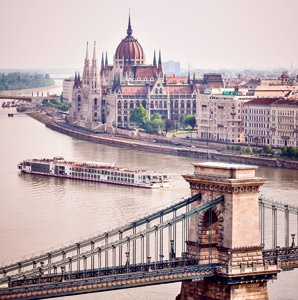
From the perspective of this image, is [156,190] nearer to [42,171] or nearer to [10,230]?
[42,171]

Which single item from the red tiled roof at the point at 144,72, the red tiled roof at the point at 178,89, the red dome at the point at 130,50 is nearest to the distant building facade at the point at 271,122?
the red tiled roof at the point at 178,89

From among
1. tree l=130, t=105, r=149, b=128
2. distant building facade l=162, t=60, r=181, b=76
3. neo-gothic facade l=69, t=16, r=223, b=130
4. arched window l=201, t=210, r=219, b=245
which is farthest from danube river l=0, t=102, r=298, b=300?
distant building facade l=162, t=60, r=181, b=76

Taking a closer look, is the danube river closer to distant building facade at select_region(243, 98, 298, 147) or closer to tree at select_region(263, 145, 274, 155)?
tree at select_region(263, 145, 274, 155)

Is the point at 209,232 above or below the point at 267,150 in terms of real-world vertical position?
above

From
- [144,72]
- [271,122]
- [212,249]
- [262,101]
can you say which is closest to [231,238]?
[212,249]

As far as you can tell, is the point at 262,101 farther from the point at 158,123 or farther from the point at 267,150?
the point at 158,123

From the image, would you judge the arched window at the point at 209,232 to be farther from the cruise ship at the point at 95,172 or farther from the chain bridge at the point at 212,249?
the cruise ship at the point at 95,172
